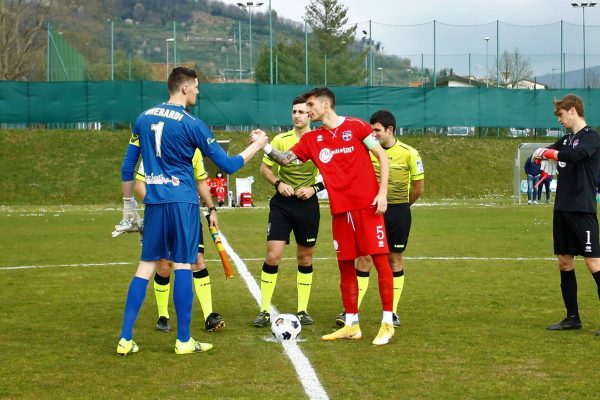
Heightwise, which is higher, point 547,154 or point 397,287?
point 547,154

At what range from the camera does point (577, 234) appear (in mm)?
9148

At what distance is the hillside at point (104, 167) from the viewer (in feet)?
131

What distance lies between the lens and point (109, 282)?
13320 mm

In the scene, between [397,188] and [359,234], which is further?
[397,188]

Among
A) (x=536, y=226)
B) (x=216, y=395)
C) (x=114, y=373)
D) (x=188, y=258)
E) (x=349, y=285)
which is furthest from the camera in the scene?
(x=536, y=226)

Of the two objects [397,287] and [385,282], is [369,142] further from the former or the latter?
[397,287]

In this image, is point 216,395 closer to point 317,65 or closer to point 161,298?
point 161,298

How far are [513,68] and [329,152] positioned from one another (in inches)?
1926

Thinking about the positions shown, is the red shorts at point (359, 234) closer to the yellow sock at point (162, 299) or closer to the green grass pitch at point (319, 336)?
the green grass pitch at point (319, 336)

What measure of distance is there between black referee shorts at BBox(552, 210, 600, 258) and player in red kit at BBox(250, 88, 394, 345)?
1695 mm

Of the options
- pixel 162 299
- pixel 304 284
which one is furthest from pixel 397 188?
pixel 162 299

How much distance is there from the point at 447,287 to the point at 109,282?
4.51 meters

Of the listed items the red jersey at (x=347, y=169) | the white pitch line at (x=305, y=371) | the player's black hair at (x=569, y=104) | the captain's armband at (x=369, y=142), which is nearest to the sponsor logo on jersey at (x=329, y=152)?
the red jersey at (x=347, y=169)

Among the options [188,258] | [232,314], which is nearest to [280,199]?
[232,314]
